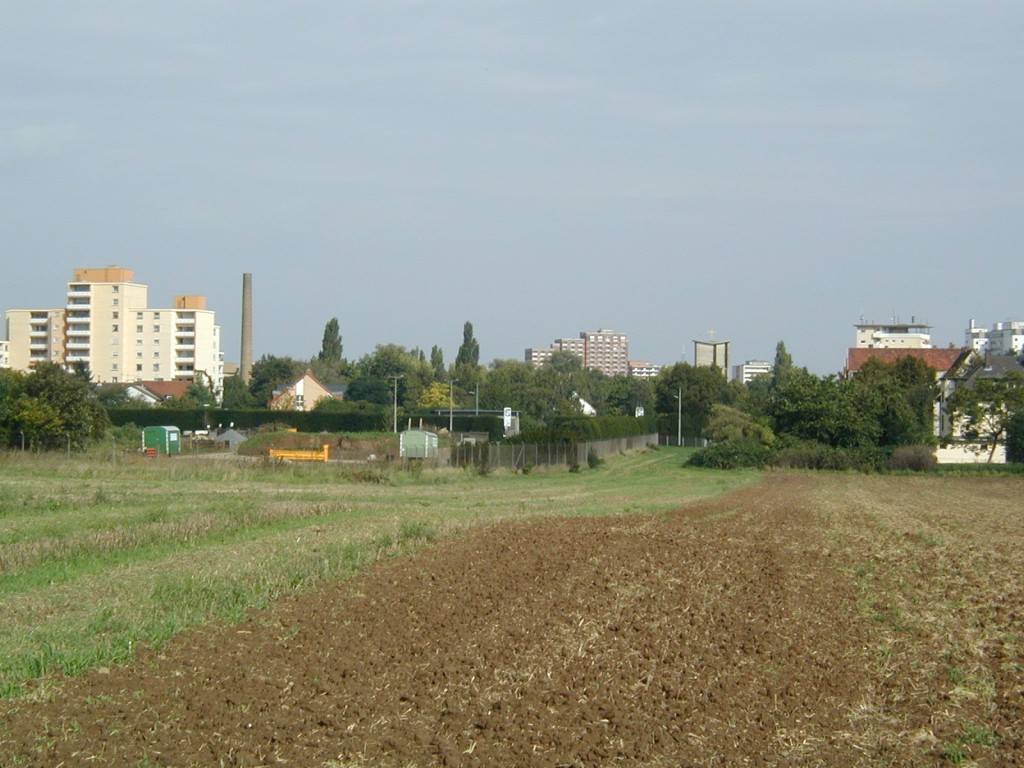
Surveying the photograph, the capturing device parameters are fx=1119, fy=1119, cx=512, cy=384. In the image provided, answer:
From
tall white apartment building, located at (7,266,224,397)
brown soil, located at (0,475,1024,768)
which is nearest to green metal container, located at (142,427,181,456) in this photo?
brown soil, located at (0,475,1024,768)

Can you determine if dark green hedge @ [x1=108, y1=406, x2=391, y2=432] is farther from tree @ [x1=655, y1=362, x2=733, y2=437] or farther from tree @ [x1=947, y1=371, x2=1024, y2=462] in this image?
tree @ [x1=947, y1=371, x2=1024, y2=462]

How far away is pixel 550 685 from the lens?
37.2 feet

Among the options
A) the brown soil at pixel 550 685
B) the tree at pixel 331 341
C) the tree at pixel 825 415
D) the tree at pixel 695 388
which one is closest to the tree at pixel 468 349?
the tree at pixel 331 341

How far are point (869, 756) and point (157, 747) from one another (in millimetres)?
5880

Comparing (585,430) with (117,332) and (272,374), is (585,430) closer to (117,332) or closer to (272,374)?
(272,374)

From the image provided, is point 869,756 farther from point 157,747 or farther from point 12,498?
point 12,498

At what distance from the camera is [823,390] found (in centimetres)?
7438

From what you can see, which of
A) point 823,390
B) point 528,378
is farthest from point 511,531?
point 528,378

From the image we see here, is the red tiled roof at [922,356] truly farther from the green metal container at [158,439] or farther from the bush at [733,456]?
the green metal container at [158,439]

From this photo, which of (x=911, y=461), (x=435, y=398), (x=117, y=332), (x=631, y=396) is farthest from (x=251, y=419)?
(x=631, y=396)

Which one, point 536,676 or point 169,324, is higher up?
point 169,324

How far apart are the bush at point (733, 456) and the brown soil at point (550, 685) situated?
51078 mm

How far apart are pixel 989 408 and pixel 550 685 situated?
72.2m

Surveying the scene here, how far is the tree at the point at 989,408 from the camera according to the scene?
7538cm
